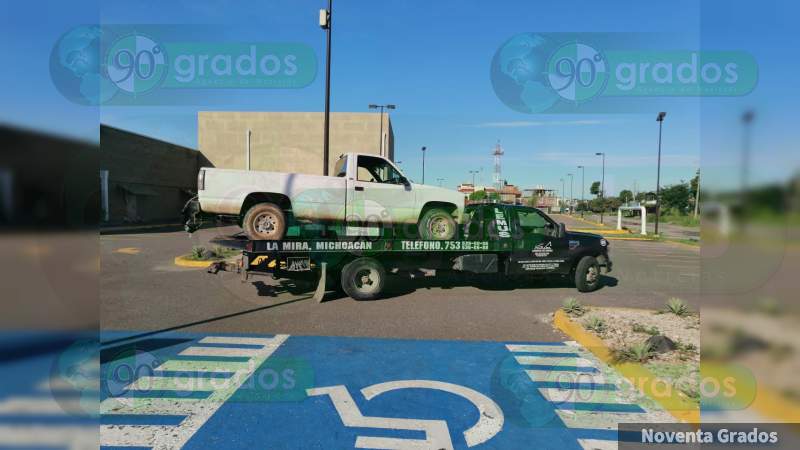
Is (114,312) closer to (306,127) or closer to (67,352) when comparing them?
(67,352)

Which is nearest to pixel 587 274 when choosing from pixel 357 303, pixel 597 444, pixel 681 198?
pixel 357 303

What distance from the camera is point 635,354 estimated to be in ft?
17.2

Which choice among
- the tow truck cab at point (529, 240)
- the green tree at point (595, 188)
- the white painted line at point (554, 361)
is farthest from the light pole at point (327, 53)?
the green tree at point (595, 188)

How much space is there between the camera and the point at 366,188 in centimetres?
888

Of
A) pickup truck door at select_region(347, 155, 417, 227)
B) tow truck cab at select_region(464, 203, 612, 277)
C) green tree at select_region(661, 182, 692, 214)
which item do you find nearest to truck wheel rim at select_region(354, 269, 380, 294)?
pickup truck door at select_region(347, 155, 417, 227)

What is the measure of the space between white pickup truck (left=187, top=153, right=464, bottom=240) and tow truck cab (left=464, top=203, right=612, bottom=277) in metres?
0.55

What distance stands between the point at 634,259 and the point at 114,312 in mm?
15574

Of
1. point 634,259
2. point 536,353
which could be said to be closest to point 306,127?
point 634,259

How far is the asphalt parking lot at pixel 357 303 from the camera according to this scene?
6.72 metres

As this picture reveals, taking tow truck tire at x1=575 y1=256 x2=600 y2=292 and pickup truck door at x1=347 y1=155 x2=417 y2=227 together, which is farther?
tow truck tire at x1=575 y1=256 x2=600 y2=292

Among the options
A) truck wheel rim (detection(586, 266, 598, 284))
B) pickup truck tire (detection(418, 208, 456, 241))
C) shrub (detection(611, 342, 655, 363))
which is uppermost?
pickup truck tire (detection(418, 208, 456, 241))

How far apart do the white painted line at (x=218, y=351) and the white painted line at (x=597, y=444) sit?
387 cm

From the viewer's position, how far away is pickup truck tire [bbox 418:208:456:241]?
922 centimetres

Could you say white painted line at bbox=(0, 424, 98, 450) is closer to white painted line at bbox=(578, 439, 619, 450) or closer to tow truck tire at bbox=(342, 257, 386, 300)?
white painted line at bbox=(578, 439, 619, 450)
